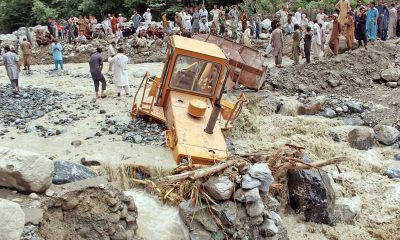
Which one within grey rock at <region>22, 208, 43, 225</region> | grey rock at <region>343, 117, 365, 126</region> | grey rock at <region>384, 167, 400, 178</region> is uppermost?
grey rock at <region>22, 208, 43, 225</region>

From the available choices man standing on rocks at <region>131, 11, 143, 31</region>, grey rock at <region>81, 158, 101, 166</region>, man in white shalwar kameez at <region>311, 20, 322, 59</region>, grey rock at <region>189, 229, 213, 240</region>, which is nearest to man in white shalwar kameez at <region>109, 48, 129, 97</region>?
grey rock at <region>81, 158, 101, 166</region>

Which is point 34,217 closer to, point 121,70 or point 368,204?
point 368,204

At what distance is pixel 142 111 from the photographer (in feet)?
34.9

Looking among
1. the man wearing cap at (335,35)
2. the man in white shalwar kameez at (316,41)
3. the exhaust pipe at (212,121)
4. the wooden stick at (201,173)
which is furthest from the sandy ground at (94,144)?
the man wearing cap at (335,35)

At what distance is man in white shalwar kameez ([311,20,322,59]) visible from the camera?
1683 centimetres

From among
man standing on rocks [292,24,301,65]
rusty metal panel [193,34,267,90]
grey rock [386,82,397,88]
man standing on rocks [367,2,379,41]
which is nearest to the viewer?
rusty metal panel [193,34,267,90]

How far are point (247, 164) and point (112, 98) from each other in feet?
22.7

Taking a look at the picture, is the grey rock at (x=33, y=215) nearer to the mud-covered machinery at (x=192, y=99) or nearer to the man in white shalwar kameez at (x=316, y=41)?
the mud-covered machinery at (x=192, y=99)

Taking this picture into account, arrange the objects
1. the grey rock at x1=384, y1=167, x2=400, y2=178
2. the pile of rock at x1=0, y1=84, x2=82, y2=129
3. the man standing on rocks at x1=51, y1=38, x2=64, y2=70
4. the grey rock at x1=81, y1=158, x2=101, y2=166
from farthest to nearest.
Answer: the man standing on rocks at x1=51, y1=38, x2=64, y2=70
the pile of rock at x1=0, y1=84, x2=82, y2=129
the grey rock at x1=384, y1=167, x2=400, y2=178
the grey rock at x1=81, y1=158, x2=101, y2=166

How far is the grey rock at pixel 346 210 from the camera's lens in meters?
8.55

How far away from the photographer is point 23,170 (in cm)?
584

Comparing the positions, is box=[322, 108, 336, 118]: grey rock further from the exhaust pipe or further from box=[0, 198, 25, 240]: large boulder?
box=[0, 198, 25, 240]: large boulder

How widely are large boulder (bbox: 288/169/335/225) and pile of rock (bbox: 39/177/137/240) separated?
3073 millimetres

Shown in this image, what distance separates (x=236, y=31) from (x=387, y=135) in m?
11.4
